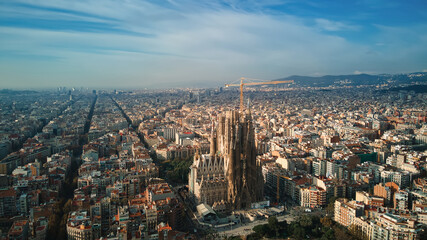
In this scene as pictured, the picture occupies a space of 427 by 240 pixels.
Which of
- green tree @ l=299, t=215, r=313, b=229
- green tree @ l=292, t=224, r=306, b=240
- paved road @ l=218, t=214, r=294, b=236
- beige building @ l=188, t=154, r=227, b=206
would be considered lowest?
paved road @ l=218, t=214, r=294, b=236

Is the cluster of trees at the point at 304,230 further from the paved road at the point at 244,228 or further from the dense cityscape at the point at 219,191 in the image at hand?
the paved road at the point at 244,228

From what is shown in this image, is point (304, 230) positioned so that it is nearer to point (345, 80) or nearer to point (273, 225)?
point (273, 225)

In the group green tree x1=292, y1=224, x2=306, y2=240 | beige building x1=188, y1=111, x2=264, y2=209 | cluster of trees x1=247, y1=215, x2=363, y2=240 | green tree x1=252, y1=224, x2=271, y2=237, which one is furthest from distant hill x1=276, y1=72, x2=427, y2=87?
green tree x1=252, y1=224, x2=271, y2=237

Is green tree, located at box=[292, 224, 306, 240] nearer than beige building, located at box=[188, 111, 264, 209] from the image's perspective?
Yes

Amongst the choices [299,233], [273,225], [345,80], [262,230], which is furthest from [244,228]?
[345,80]

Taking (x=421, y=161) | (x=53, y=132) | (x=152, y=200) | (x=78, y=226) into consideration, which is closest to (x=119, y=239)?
(x=78, y=226)

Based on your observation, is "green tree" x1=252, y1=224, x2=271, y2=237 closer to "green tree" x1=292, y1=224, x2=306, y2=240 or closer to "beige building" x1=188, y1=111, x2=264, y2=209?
"green tree" x1=292, y1=224, x2=306, y2=240

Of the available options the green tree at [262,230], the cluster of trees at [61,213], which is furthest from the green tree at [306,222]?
the cluster of trees at [61,213]

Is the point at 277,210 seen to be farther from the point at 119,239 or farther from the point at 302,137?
the point at 302,137
